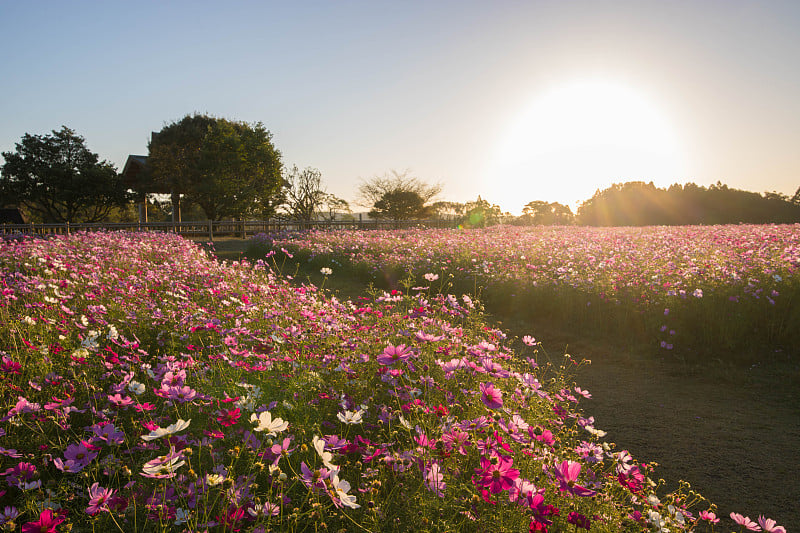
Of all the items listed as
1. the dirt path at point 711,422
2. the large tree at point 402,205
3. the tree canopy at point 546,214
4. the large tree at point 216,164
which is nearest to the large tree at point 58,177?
the large tree at point 216,164

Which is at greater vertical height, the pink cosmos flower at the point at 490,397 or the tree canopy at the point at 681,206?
the tree canopy at the point at 681,206

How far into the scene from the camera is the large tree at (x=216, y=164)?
25828 millimetres

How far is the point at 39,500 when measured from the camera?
1.81 m

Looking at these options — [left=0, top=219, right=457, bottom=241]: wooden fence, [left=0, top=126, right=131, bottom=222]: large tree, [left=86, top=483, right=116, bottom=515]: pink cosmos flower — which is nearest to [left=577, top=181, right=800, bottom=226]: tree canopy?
[left=0, top=219, right=457, bottom=241]: wooden fence

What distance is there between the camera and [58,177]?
32.2 metres

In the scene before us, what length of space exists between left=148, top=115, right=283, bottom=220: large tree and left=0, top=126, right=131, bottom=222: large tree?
9247 millimetres

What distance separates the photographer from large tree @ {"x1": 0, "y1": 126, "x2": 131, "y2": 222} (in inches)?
1271

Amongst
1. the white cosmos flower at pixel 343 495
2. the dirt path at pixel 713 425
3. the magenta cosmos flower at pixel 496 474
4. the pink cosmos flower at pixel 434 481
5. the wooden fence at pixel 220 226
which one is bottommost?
the dirt path at pixel 713 425

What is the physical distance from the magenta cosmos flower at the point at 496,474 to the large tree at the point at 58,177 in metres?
39.0

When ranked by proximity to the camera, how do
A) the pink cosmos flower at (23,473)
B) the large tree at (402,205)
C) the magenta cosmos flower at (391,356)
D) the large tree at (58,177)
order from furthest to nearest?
the large tree at (402,205), the large tree at (58,177), the magenta cosmos flower at (391,356), the pink cosmos flower at (23,473)

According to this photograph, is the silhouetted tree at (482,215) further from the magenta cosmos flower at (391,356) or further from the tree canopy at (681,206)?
the magenta cosmos flower at (391,356)

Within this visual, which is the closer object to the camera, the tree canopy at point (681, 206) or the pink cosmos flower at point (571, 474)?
the pink cosmos flower at point (571, 474)

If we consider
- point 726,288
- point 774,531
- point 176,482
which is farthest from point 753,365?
point 176,482

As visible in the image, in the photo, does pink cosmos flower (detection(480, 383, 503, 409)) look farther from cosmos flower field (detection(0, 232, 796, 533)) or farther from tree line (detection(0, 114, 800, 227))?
tree line (detection(0, 114, 800, 227))
